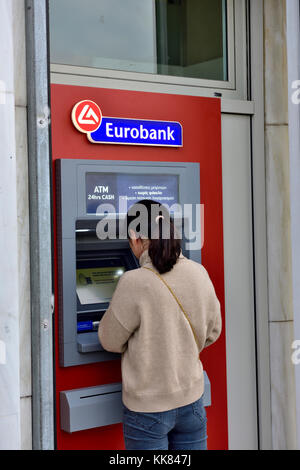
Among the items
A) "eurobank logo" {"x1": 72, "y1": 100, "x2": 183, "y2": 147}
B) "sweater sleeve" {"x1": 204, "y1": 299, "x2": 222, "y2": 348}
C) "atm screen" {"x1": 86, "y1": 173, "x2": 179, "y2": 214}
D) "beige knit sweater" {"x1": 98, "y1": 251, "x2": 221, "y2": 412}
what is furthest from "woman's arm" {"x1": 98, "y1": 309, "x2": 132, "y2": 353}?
"eurobank logo" {"x1": 72, "y1": 100, "x2": 183, "y2": 147}

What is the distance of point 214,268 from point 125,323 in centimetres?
97

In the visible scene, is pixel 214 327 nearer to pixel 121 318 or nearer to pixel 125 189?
pixel 121 318

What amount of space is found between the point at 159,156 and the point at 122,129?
10.9 inches

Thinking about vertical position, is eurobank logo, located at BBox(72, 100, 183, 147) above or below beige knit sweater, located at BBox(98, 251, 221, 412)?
above

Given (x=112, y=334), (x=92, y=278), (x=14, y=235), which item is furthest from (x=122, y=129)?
(x=112, y=334)

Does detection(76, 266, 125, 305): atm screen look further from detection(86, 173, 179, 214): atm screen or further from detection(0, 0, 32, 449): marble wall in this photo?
detection(0, 0, 32, 449): marble wall

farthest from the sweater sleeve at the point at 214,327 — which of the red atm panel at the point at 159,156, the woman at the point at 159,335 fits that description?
the red atm panel at the point at 159,156

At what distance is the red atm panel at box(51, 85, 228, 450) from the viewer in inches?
125

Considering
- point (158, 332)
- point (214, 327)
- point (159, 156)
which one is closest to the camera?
point (158, 332)

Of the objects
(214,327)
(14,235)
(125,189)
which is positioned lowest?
(214,327)

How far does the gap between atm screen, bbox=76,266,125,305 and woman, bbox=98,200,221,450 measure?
0.27 metres

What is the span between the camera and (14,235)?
2.62 meters
